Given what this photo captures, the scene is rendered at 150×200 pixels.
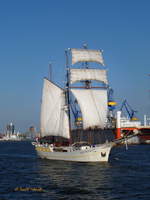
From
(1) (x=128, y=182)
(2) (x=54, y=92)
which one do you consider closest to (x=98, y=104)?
(2) (x=54, y=92)

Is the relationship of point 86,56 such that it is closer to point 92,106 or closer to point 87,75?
point 87,75

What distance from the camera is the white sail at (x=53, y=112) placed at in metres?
85.2

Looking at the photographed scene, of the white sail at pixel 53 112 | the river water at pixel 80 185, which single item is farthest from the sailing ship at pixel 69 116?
the river water at pixel 80 185

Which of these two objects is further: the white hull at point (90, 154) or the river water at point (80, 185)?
the white hull at point (90, 154)

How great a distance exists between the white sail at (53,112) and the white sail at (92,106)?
167 inches

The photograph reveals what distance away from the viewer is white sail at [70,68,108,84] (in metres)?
93.6

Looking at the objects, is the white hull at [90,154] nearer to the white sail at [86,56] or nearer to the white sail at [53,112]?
the white sail at [53,112]

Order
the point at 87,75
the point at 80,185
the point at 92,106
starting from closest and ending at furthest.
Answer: the point at 80,185 < the point at 92,106 < the point at 87,75

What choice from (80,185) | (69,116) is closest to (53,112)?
(69,116)

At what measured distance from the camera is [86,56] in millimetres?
96875

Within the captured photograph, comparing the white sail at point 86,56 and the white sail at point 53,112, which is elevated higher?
the white sail at point 86,56

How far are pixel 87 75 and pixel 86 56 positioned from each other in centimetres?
482

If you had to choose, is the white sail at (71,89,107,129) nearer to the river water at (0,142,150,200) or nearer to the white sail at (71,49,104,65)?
the white sail at (71,49,104,65)

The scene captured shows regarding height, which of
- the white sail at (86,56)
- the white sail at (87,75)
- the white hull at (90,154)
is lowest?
the white hull at (90,154)
